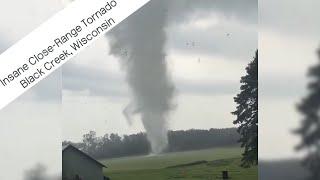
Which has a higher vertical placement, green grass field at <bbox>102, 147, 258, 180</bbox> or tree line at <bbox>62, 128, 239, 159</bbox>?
tree line at <bbox>62, 128, 239, 159</bbox>

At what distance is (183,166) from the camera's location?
345 centimetres

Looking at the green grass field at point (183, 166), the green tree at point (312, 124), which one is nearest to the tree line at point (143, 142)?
the green grass field at point (183, 166)

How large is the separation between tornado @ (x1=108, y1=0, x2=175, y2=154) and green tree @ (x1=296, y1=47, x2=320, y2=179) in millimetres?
917

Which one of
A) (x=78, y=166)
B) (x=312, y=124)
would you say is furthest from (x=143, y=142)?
(x=312, y=124)

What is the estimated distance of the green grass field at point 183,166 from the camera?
135 inches

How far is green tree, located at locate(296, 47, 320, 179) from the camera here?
3291mm

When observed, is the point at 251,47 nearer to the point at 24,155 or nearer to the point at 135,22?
the point at 135,22

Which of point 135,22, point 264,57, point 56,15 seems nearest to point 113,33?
point 135,22

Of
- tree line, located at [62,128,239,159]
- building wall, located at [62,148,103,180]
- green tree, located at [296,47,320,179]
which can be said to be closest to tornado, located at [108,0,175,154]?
tree line, located at [62,128,239,159]

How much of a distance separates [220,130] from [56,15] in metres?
1.42

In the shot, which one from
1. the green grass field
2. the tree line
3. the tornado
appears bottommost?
the green grass field

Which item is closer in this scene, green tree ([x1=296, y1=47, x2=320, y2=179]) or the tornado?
green tree ([x1=296, y1=47, x2=320, y2=179])

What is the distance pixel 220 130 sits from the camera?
342 centimetres

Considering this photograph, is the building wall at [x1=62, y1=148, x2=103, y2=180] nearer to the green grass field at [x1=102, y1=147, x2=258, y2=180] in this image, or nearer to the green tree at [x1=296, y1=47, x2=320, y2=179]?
the green grass field at [x1=102, y1=147, x2=258, y2=180]
